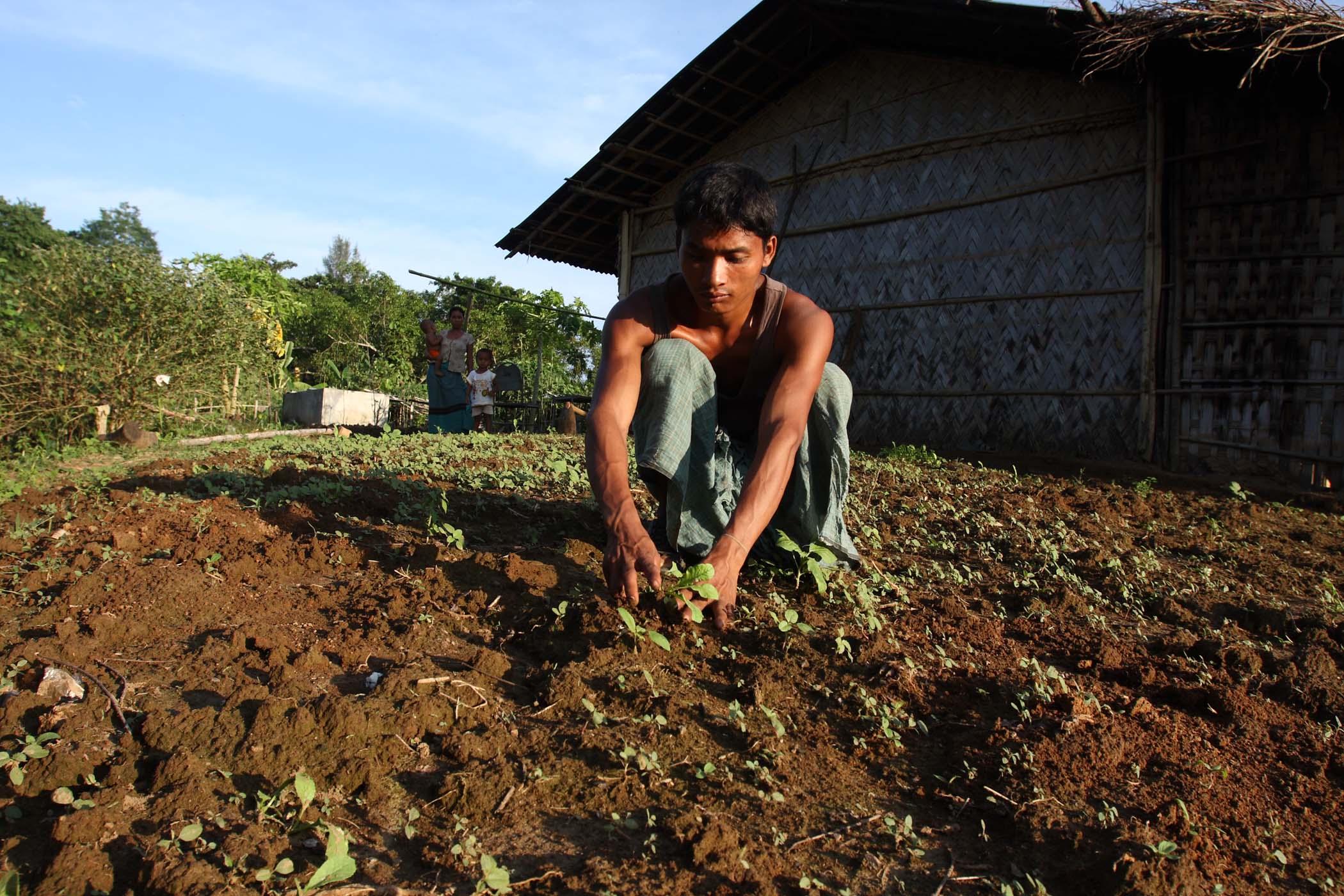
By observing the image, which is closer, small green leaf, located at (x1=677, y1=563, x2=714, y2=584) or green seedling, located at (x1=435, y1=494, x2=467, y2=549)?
small green leaf, located at (x1=677, y1=563, x2=714, y2=584)

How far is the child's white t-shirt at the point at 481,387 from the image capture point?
10.7 metres

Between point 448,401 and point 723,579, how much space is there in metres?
8.36

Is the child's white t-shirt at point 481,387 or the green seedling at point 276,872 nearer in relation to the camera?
the green seedling at point 276,872

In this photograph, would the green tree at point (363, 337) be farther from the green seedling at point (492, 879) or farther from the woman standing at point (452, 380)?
the green seedling at point (492, 879)

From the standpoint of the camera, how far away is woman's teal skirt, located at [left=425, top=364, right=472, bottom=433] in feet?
32.9

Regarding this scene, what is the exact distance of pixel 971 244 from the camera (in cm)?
747

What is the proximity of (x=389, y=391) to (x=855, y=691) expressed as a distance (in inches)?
641

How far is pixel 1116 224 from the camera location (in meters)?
6.61

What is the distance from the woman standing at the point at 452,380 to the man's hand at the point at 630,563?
7943 mm

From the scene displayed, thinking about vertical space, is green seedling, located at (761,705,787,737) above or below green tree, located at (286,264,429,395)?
below

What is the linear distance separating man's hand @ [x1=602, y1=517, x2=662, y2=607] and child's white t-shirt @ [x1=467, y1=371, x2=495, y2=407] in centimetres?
878

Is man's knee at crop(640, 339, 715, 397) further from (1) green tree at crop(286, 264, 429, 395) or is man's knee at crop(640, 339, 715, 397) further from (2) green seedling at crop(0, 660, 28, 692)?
(1) green tree at crop(286, 264, 429, 395)

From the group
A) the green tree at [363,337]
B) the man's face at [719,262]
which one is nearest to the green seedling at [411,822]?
the man's face at [719,262]

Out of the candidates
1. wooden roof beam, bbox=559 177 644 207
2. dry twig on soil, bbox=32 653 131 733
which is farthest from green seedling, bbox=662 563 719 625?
wooden roof beam, bbox=559 177 644 207
